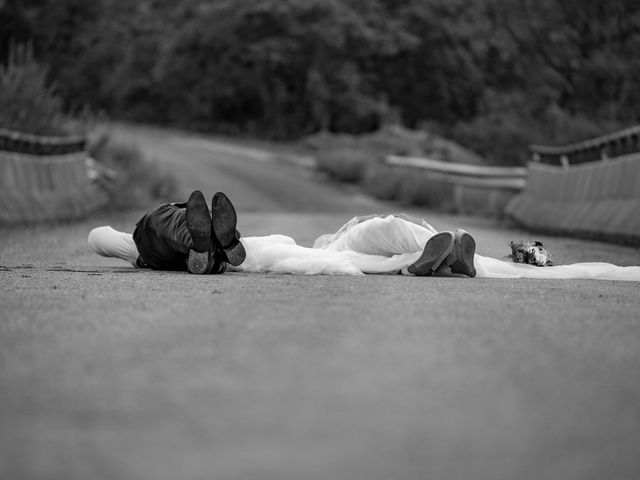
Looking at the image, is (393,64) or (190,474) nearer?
(190,474)

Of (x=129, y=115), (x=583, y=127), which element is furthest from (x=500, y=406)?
(x=129, y=115)

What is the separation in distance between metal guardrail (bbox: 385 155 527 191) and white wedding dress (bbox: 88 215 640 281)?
13746 mm

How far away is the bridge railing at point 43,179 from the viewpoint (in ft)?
53.3

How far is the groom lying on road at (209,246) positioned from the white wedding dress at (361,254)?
0.03 ft

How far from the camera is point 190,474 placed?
3211mm

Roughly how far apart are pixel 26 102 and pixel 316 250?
1237cm

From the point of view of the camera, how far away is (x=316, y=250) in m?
9.01

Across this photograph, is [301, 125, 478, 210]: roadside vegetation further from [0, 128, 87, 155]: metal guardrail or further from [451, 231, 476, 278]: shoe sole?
[451, 231, 476, 278]: shoe sole

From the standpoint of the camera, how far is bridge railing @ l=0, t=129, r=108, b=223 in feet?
53.3

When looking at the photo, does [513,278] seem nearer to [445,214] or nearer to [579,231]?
[579,231]

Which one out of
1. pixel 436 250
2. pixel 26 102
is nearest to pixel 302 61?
pixel 26 102

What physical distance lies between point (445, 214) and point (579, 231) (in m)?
7.45

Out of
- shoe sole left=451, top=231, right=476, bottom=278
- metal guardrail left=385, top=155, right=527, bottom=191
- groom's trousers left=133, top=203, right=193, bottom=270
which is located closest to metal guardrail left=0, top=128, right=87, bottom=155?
groom's trousers left=133, top=203, right=193, bottom=270

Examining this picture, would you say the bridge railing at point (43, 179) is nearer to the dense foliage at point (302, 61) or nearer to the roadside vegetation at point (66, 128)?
the roadside vegetation at point (66, 128)
